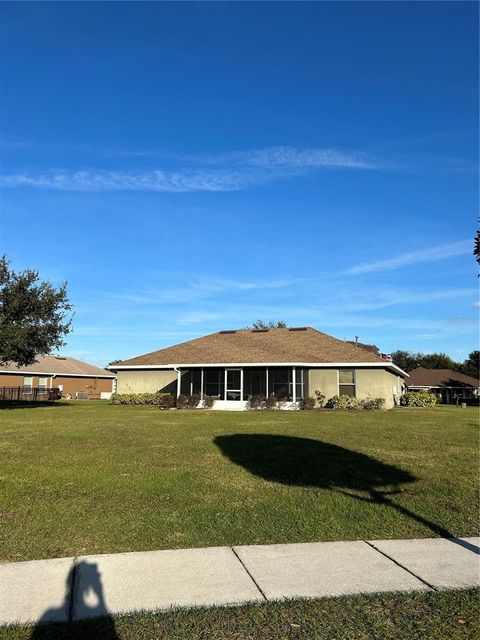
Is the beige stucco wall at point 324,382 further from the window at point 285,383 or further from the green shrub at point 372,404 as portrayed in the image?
the green shrub at point 372,404

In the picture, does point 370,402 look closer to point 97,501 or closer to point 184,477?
point 184,477

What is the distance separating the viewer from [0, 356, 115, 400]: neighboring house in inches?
1780

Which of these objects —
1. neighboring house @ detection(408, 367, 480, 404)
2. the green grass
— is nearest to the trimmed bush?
the green grass

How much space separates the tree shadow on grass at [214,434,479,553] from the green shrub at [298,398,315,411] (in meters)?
14.1

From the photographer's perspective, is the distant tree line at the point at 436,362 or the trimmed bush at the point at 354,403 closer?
the trimmed bush at the point at 354,403

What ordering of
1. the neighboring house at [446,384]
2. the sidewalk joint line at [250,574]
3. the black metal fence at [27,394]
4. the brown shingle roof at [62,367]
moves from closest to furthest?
1. the sidewalk joint line at [250,574]
2. the black metal fence at [27,394]
3. the brown shingle roof at [62,367]
4. the neighboring house at [446,384]

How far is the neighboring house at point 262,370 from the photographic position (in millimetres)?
28391

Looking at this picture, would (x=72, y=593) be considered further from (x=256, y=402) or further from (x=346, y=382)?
(x=346, y=382)

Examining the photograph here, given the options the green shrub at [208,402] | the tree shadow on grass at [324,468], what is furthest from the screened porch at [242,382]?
the tree shadow on grass at [324,468]

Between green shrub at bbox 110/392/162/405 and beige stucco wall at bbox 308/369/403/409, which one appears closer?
beige stucco wall at bbox 308/369/403/409

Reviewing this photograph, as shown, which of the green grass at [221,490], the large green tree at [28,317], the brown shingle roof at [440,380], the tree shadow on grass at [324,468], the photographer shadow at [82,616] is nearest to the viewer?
the photographer shadow at [82,616]

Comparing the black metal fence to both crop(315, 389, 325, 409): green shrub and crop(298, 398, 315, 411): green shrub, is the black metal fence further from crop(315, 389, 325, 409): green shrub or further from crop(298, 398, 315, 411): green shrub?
crop(315, 389, 325, 409): green shrub

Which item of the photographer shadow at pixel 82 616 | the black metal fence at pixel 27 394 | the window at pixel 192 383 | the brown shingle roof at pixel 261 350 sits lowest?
the photographer shadow at pixel 82 616

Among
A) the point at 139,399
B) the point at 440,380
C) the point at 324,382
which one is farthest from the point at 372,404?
the point at 440,380
